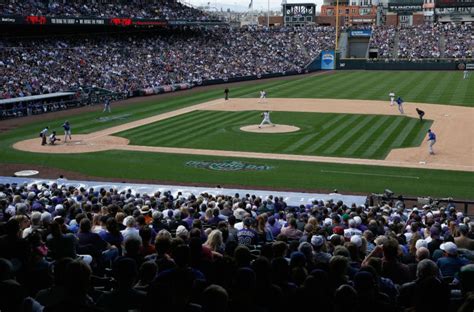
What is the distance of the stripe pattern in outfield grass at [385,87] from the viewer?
182 ft

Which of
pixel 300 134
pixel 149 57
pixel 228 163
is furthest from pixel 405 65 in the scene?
pixel 228 163

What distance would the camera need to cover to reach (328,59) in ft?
302

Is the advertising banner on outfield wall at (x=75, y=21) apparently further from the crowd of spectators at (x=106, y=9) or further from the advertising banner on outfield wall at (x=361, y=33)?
the advertising banner on outfield wall at (x=361, y=33)

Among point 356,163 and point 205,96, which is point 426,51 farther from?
point 356,163

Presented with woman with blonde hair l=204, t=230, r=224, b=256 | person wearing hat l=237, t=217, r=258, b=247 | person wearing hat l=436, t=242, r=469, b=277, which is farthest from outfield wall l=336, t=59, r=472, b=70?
woman with blonde hair l=204, t=230, r=224, b=256

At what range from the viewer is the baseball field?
27.8m

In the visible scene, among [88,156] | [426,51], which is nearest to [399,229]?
[88,156]

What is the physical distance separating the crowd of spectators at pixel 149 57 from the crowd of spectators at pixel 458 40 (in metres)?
19.7

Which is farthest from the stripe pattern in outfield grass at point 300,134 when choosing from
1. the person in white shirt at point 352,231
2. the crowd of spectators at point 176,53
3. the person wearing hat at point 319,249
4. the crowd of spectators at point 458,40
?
the crowd of spectators at point 458,40

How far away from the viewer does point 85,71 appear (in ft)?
196

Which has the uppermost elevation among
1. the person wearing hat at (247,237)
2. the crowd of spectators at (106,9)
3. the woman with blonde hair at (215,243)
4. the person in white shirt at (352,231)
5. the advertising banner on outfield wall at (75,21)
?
the crowd of spectators at (106,9)

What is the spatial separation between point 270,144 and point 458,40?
233ft

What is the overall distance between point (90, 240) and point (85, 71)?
53.4m

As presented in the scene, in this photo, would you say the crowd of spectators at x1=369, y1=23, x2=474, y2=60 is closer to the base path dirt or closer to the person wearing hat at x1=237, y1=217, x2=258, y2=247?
the base path dirt
